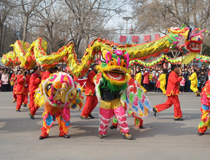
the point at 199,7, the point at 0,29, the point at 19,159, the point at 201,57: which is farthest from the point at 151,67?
the point at 0,29

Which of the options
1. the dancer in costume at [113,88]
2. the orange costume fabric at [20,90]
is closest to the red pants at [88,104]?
the dancer in costume at [113,88]

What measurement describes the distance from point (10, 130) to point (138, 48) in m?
3.53

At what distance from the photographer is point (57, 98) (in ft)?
14.8

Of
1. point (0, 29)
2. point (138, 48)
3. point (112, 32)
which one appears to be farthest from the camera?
point (0, 29)

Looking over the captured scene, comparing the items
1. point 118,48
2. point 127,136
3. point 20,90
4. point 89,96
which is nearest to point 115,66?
point 118,48

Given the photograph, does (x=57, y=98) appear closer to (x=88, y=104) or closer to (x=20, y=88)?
(x=88, y=104)

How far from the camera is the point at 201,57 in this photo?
16328 millimetres

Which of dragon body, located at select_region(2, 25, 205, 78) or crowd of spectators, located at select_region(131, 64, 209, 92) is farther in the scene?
crowd of spectators, located at select_region(131, 64, 209, 92)

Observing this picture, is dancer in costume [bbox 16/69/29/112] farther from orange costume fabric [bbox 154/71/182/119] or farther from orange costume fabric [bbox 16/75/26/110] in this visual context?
orange costume fabric [bbox 154/71/182/119]

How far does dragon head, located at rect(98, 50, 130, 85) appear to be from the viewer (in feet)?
14.6

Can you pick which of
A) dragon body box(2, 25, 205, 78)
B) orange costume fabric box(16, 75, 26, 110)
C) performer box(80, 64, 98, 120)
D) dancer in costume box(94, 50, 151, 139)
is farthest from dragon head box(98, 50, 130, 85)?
orange costume fabric box(16, 75, 26, 110)

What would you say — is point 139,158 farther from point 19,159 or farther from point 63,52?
point 63,52

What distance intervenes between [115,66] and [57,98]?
4.29 feet

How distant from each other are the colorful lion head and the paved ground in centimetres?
79
